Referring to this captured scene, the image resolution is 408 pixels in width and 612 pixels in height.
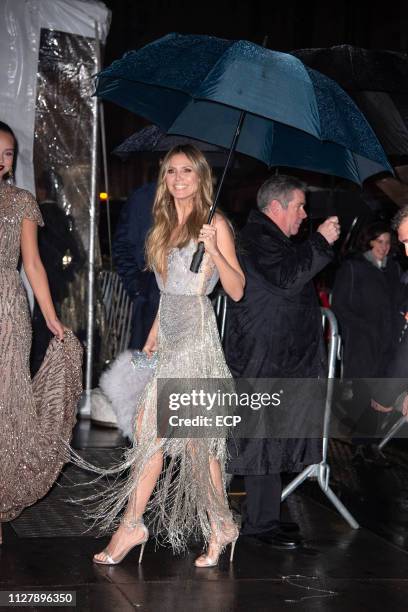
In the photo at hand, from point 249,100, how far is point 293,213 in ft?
4.34

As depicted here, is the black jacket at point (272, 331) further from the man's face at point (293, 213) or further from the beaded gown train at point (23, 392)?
the beaded gown train at point (23, 392)

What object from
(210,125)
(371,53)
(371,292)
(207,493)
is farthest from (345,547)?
(371,292)

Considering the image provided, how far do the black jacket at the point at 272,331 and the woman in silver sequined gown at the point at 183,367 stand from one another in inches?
24.8

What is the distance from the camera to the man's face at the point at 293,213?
5.97 meters

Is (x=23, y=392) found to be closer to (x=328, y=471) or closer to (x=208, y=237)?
(x=208, y=237)

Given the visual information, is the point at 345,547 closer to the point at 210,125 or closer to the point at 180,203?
the point at 180,203

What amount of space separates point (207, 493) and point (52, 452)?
1047 mm

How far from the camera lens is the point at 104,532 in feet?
18.5

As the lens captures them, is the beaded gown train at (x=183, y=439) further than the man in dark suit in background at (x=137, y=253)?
No

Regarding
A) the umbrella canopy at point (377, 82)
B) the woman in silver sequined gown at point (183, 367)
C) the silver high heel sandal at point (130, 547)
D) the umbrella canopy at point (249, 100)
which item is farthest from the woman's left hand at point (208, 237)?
the umbrella canopy at point (377, 82)

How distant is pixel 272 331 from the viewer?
5.84 metres

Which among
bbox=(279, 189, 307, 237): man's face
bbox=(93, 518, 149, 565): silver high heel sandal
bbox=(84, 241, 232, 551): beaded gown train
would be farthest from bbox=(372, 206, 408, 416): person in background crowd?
bbox=(93, 518, 149, 565): silver high heel sandal

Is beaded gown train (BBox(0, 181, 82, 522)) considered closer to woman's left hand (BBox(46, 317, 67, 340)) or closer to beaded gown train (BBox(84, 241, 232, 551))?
woman's left hand (BBox(46, 317, 67, 340))

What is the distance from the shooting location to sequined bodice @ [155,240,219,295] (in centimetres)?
517
